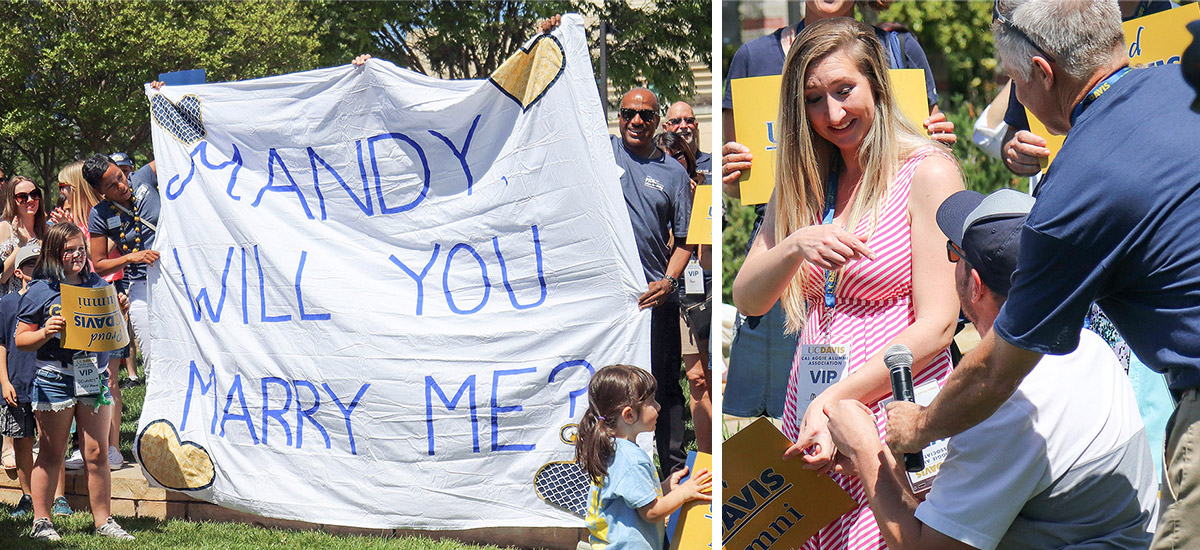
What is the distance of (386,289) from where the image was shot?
4742 mm

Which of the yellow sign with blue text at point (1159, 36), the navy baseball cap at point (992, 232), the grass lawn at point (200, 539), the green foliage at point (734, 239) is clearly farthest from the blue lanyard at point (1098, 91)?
the green foliage at point (734, 239)

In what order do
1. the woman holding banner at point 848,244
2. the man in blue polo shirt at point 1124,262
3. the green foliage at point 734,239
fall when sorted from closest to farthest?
the man in blue polo shirt at point 1124,262
the woman holding banner at point 848,244
the green foliage at point 734,239

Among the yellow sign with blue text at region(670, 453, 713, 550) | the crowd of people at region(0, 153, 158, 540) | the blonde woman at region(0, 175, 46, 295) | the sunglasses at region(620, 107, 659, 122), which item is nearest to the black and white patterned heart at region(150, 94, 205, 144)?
the crowd of people at region(0, 153, 158, 540)

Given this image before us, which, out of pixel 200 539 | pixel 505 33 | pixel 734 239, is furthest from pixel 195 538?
pixel 505 33

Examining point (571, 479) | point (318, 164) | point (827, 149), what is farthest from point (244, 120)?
point (827, 149)

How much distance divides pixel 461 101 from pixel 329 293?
1.07m

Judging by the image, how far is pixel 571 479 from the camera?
4.38 m

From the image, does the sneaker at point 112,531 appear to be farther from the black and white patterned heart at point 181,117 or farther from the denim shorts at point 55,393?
the black and white patterned heart at point 181,117

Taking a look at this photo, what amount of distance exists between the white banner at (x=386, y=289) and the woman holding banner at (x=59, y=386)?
0.79 ft

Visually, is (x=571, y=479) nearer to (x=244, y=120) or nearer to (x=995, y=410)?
(x=244, y=120)

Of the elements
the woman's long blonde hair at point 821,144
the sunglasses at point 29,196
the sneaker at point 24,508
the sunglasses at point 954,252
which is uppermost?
the woman's long blonde hair at point 821,144

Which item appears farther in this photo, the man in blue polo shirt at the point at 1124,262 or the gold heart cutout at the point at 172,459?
the gold heart cutout at the point at 172,459

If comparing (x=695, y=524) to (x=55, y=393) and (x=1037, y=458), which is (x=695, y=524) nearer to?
(x=1037, y=458)

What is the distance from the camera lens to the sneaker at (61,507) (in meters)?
5.51
